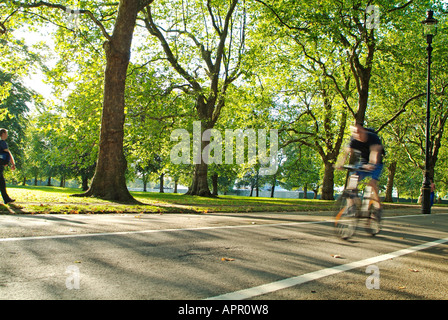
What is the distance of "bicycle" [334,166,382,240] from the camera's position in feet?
22.5

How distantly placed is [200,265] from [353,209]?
12.1 ft

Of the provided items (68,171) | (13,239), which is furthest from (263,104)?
(68,171)

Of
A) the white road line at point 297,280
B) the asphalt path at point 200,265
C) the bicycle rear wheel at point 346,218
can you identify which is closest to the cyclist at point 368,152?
the bicycle rear wheel at point 346,218

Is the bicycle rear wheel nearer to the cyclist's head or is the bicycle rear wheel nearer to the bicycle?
the bicycle

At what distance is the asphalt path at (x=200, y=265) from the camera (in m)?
3.27

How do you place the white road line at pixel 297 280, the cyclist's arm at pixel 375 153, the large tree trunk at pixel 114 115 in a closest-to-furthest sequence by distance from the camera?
the white road line at pixel 297 280 → the cyclist's arm at pixel 375 153 → the large tree trunk at pixel 114 115

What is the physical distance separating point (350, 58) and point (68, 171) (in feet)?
127

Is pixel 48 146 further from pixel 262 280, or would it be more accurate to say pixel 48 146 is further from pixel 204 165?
pixel 262 280

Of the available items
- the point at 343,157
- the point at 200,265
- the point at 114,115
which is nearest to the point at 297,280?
the point at 200,265

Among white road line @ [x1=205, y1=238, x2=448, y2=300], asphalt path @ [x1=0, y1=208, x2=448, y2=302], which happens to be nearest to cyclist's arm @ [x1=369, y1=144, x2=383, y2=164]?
asphalt path @ [x1=0, y1=208, x2=448, y2=302]

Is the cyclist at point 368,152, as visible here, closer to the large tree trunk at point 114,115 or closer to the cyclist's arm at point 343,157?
the cyclist's arm at point 343,157

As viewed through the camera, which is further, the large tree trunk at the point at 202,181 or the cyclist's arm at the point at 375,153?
the large tree trunk at the point at 202,181

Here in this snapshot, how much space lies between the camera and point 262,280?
3768 mm

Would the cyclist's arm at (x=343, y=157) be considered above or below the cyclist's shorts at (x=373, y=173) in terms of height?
above
